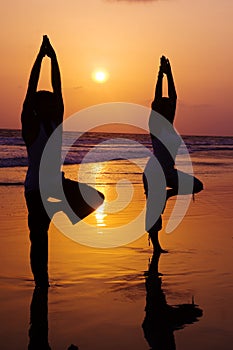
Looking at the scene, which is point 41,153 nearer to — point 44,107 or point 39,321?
point 44,107

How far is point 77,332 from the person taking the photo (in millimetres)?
5363

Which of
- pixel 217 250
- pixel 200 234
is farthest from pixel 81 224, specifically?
pixel 217 250

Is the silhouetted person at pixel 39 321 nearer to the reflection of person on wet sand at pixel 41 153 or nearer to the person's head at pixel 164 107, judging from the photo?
the reflection of person on wet sand at pixel 41 153

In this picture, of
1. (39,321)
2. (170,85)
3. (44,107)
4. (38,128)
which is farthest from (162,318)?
(170,85)

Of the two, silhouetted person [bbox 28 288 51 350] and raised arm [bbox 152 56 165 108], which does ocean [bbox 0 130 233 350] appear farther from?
raised arm [bbox 152 56 165 108]

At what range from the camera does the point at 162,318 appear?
585 centimetres

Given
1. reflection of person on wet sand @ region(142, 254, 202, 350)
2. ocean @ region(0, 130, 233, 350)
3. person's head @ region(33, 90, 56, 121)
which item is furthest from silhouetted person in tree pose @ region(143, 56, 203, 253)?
person's head @ region(33, 90, 56, 121)

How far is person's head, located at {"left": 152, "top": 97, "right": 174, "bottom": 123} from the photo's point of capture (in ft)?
29.4

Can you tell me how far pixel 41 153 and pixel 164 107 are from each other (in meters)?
3.15

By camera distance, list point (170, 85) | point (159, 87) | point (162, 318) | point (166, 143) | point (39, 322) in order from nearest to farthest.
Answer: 1. point (39, 322)
2. point (162, 318)
3. point (166, 143)
4. point (170, 85)
5. point (159, 87)

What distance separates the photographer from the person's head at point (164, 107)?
8961 millimetres

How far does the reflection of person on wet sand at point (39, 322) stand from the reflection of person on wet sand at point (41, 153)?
1.25ft

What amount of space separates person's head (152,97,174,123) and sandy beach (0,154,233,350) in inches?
76.3

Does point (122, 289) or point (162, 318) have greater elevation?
point (162, 318)
